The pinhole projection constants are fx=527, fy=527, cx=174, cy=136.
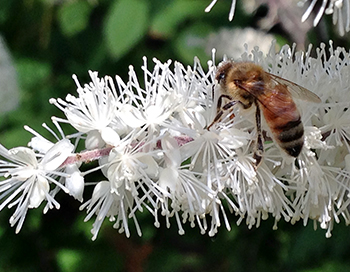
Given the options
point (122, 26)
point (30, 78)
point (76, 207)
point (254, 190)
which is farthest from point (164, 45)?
point (254, 190)

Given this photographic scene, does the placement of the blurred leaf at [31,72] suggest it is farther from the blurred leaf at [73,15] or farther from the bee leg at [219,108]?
the bee leg at [219,108]

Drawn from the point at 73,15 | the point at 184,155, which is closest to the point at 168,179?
the point at 184,155

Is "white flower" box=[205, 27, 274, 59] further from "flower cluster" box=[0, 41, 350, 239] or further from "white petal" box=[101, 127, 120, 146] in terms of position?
"white petal" box=[101, 127, 120, 146]

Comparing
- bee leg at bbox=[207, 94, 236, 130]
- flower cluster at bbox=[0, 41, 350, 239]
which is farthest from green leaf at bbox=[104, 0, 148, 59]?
bee leg at bbox=[207, 94, 236, 130]

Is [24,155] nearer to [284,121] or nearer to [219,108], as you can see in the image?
[219,108]

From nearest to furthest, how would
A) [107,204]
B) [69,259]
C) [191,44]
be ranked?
[107,204] → [69,259] → [191,44]

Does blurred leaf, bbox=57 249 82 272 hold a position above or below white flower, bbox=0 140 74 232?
below

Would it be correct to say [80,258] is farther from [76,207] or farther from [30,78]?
[30,78]
